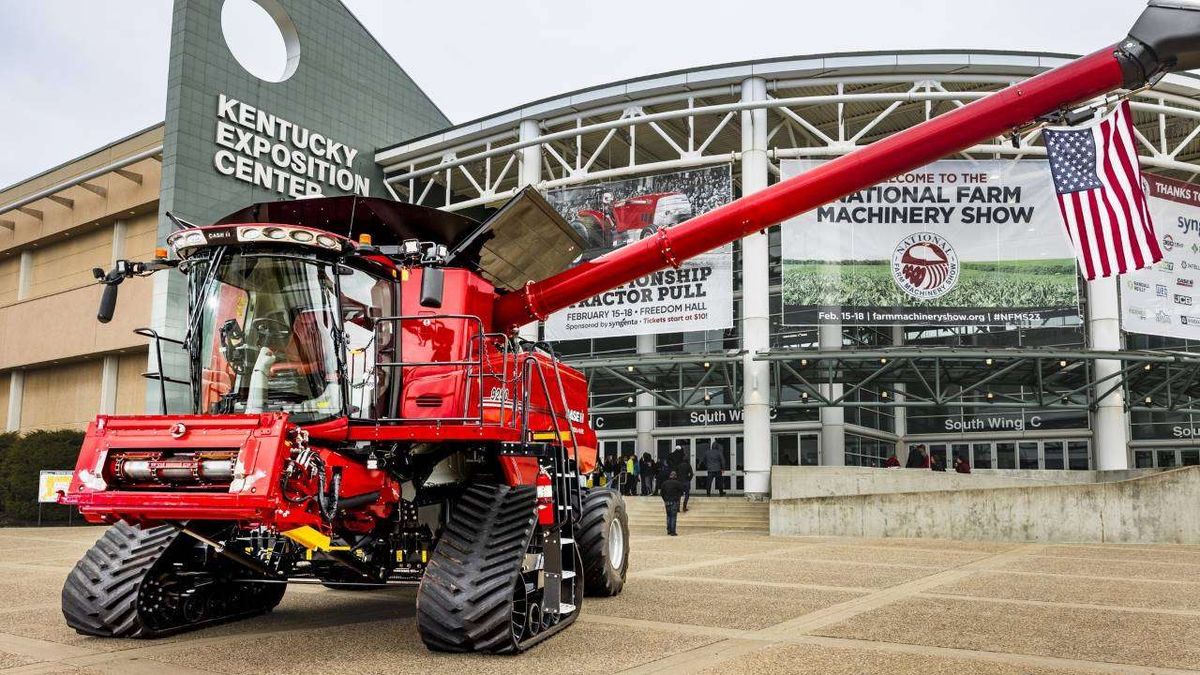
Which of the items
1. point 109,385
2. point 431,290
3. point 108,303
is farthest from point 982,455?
point 108,303

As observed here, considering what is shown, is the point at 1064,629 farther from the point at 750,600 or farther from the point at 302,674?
the point at 302,674

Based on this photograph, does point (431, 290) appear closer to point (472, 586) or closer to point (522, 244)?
point (472, 586)

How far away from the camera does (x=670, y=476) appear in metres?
21.1

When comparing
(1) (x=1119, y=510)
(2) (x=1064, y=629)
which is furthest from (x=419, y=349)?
(1) (x=1119, y=510)

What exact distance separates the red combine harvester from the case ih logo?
18.8 metres

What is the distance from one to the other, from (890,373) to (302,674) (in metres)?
24.0

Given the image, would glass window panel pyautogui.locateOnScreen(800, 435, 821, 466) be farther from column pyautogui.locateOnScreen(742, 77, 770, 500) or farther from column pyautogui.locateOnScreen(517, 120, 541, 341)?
column pyautogui.locateOnScreen(517, 120, 541, 341)

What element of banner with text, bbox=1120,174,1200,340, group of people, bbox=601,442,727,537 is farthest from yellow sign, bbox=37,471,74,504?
banner with text, bbox=1120,174,1200,340

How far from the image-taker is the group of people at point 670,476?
68.8 ft

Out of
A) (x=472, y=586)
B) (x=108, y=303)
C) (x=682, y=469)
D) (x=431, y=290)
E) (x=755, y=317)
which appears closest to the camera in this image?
(x=431, y=290)

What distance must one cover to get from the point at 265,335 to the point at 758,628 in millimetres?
4693

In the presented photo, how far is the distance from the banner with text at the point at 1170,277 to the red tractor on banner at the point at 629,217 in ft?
42.4

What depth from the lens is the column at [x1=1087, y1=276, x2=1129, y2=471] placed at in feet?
85.2

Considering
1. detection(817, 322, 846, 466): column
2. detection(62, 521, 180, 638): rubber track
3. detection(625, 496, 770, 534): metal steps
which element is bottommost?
detection(625, 496, 770, 534): metal steps
